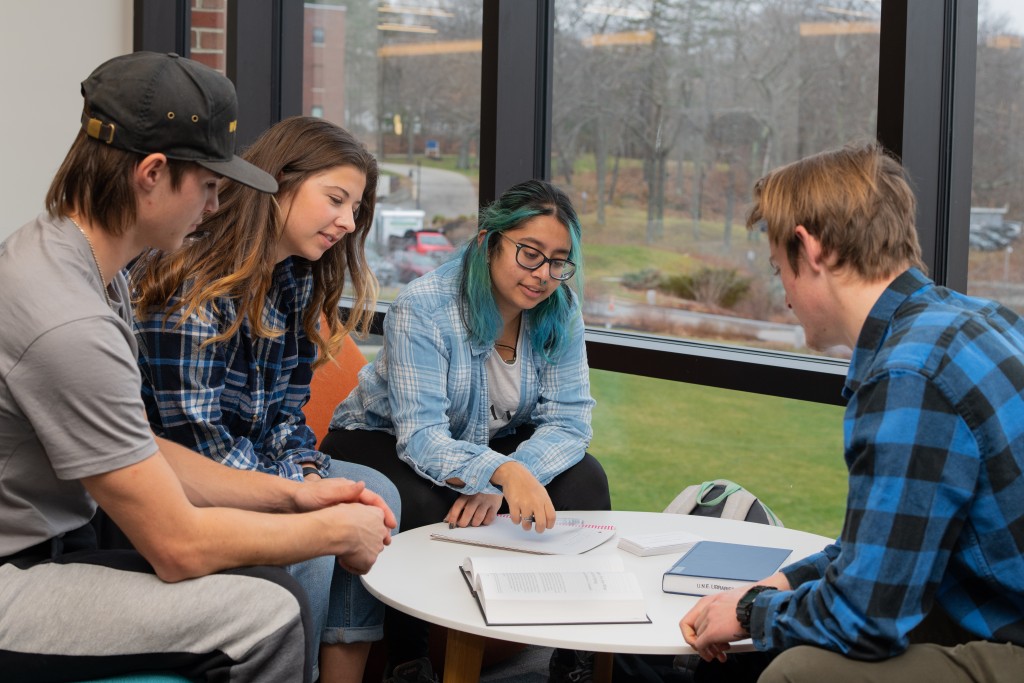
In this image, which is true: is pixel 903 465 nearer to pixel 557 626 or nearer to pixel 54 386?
pixel 557 626

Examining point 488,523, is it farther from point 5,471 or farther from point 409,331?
point 5,471

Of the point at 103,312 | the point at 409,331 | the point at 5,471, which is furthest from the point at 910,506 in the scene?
the point at 409,331

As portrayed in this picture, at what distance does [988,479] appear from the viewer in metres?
1.38

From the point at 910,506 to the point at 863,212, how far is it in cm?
42

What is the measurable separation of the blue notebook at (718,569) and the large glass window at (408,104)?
2.20 meters

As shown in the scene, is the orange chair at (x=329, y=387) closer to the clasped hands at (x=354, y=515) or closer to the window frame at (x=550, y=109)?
the window frame at (x=550, y=109)

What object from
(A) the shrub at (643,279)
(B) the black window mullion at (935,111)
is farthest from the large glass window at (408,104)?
(B) the black window mullion at (935,111)

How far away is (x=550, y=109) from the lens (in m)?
3.66

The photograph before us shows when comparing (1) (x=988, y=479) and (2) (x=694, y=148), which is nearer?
(1) (x=988, y=479)

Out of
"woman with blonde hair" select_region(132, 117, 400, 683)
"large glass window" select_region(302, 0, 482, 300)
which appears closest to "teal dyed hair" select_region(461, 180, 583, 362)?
"woman with blonde hair" select_region(132, 117, 400, 683)

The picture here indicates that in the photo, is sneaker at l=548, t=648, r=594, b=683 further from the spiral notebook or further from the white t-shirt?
the white t-shirt

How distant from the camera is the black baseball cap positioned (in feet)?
5.21

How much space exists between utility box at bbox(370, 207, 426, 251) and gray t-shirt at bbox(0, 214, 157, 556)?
110 inches

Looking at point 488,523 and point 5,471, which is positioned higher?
point 5,471
